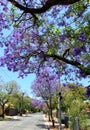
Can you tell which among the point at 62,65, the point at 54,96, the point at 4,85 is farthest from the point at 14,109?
the point at 62,65

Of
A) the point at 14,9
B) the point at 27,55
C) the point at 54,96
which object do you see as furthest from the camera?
the point at 54,96

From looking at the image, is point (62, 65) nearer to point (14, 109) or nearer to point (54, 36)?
point (54, 36)

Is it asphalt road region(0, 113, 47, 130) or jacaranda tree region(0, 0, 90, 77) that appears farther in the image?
asphalt road region(0, 113, 47, 130)

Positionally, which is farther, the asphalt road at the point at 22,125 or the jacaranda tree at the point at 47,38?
the asphalt road at the point at 22,125

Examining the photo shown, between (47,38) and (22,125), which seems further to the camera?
(22,125)

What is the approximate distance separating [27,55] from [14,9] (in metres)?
2.72

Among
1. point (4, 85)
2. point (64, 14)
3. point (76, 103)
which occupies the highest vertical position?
point (4, 85)

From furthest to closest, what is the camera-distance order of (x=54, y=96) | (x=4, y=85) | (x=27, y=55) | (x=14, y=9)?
(x=4, y=85) → (x=54, y=96) → (x=27, y=55) → (x=14, y=9)

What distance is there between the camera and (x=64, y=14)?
44.9ft

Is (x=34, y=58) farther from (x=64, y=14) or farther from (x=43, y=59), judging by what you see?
(x=64, y=14)

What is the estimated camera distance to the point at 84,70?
45.3 feet

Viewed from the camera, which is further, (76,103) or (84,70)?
(76,103)

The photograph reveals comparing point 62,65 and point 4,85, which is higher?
point 4,85

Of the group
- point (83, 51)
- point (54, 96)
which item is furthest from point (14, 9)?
point (54, 96)
